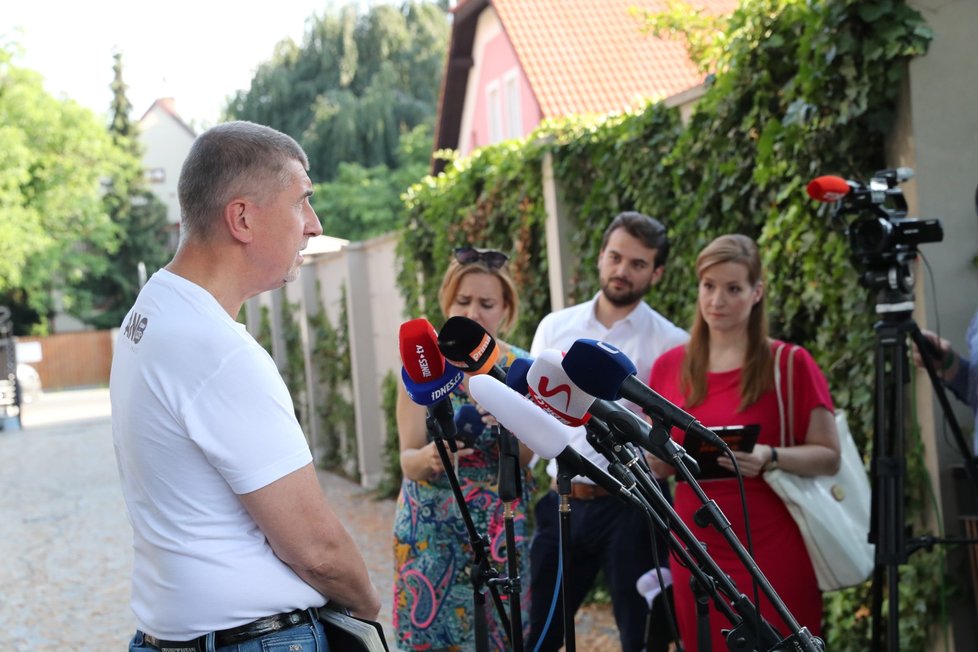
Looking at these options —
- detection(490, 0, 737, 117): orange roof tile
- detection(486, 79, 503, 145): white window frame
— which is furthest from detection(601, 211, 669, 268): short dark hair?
detection(486, 79, 503, 145): white window frame

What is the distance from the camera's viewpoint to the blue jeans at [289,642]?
90.3 inches

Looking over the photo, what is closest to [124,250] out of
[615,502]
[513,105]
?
[513,105]

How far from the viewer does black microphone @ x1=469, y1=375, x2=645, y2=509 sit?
2240 mm

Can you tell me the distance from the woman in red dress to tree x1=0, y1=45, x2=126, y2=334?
128ft

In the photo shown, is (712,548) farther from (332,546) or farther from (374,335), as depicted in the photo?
(374,335)

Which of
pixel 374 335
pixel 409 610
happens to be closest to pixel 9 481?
pixel 374 335

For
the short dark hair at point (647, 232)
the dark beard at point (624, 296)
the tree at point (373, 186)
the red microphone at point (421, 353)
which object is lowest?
the red microphone at point (421, 353)

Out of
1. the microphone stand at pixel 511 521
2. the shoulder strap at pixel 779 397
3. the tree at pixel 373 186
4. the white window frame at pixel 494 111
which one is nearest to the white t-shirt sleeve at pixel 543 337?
the shoulder strap at pixel 779 397

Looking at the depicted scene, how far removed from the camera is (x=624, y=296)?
14.5 feet

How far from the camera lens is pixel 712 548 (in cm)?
370

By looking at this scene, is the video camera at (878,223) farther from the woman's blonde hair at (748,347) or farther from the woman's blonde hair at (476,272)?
the woman's blonde hair at (476,272)

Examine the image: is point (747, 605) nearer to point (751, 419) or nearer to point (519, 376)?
point (519, 376)

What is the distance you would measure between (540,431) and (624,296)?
226 cm

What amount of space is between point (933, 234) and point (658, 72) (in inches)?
772
